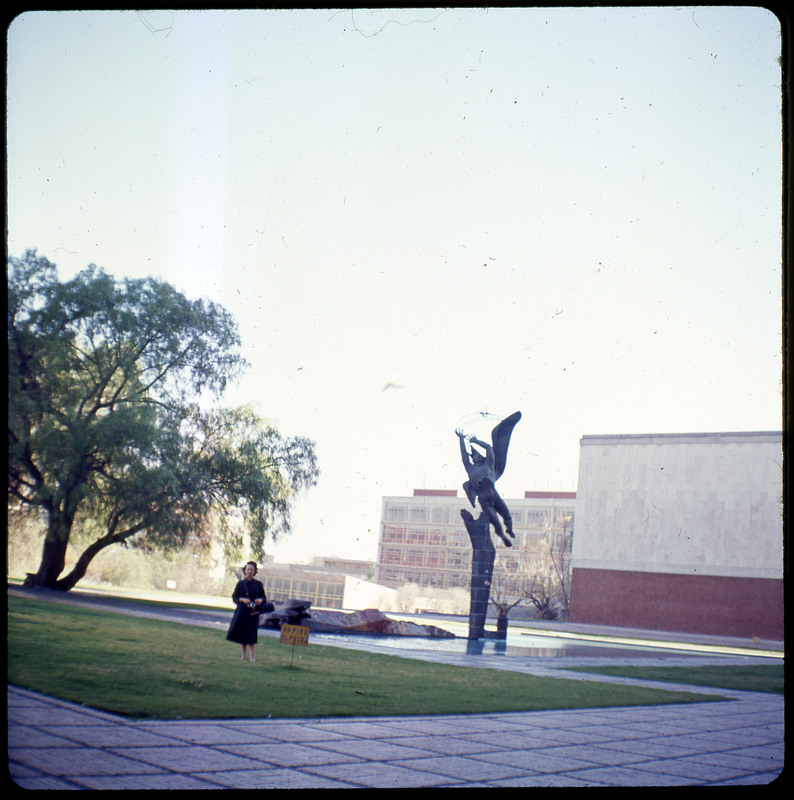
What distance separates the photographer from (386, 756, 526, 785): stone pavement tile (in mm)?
3705

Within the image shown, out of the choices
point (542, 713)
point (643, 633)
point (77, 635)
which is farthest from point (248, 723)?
point (643, 633)

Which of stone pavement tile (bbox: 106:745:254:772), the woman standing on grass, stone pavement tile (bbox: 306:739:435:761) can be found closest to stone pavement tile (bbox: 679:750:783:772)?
stone pavement tile (bbox: 306:739:435:761)

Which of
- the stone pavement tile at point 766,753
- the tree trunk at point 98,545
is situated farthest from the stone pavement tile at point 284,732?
the tree trunk at point 98,545

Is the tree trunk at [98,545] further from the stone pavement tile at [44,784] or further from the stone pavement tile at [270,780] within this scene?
the stone pavement tile at [44,784]

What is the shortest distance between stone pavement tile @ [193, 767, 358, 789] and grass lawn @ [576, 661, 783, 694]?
7595mm

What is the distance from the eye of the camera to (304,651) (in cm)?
995

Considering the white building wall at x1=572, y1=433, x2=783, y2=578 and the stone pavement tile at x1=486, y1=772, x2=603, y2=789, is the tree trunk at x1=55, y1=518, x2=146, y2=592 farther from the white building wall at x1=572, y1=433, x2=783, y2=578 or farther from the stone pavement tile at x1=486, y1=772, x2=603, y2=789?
the white building wall at x1=572, y1=433, x2=783, y2=578

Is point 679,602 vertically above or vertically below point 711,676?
below

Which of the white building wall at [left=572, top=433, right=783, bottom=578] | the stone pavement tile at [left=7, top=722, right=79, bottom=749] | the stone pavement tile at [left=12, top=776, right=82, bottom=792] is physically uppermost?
the white building wall at [left=572, top=433, right=783, bottom=578]

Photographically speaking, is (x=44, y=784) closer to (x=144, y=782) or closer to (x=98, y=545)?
(x=144, y=782)

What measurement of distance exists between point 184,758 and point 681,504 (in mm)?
27429

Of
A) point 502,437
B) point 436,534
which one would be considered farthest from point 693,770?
point 436,534

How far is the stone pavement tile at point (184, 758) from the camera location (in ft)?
11.3

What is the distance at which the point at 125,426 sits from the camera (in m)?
16.9
